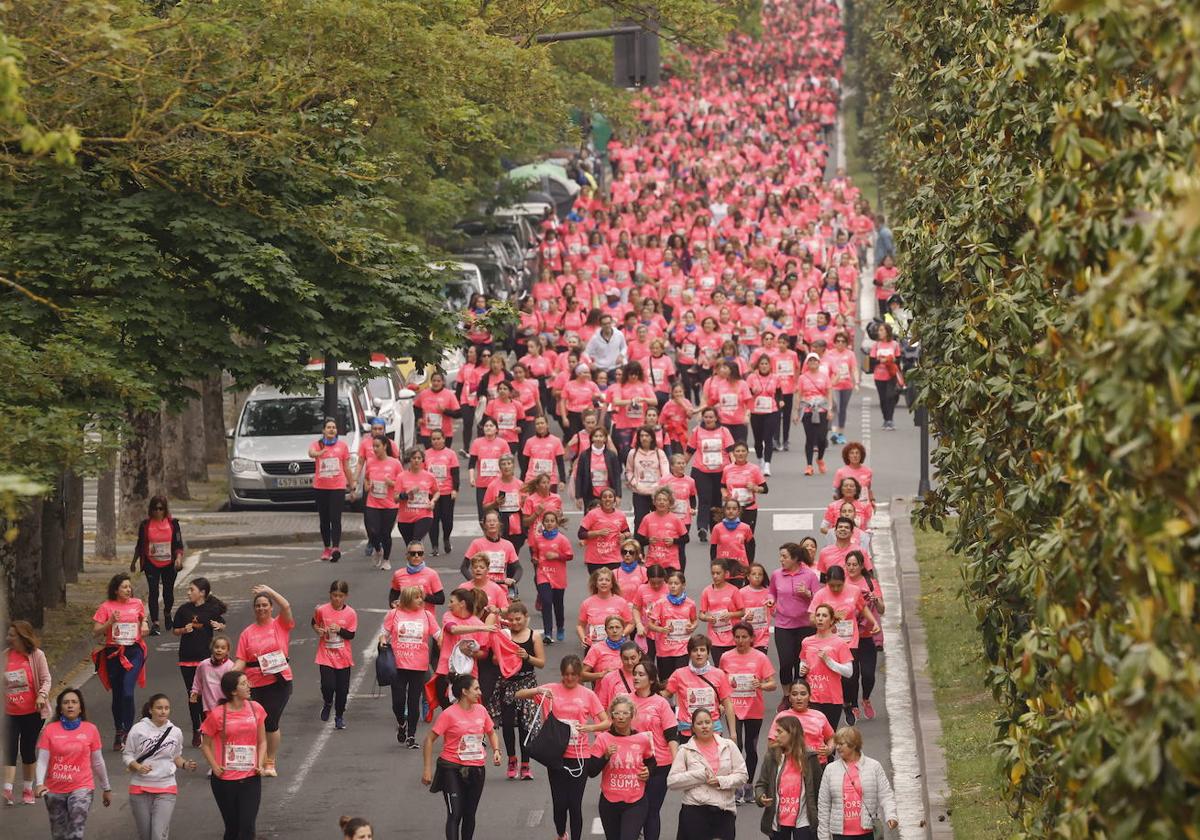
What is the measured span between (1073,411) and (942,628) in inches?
521

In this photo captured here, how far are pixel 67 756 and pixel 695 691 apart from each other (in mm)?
4252

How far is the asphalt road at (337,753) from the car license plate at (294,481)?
2.20m

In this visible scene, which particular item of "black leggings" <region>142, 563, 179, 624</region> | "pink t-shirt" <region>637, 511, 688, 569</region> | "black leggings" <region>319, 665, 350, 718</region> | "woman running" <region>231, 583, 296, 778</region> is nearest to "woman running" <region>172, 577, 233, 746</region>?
"black leggings" <region>319, 665, 350, 718</region>

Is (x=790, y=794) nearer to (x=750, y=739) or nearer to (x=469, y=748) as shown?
(x=469, y=748)

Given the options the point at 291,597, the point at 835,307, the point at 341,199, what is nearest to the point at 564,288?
the point at 835,307

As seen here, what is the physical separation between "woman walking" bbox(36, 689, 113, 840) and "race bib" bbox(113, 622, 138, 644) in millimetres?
2634

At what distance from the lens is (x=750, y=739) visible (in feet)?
55.0

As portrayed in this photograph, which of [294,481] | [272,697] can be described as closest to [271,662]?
[272,697]

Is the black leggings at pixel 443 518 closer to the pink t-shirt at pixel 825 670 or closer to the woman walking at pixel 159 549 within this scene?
the woman walking at pixel 159 549

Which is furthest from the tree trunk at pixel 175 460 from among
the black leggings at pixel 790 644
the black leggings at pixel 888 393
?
the black leggings at pixel 790 644

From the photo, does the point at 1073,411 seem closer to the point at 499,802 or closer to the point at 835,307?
the point at 499,802

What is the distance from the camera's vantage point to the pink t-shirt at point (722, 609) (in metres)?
18.0

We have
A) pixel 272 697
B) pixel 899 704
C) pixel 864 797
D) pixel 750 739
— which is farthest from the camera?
pixel 899 704

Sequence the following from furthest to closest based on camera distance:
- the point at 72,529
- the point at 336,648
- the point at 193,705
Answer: the point at 72,529 < the point at 336,648 < the point at 193,705
